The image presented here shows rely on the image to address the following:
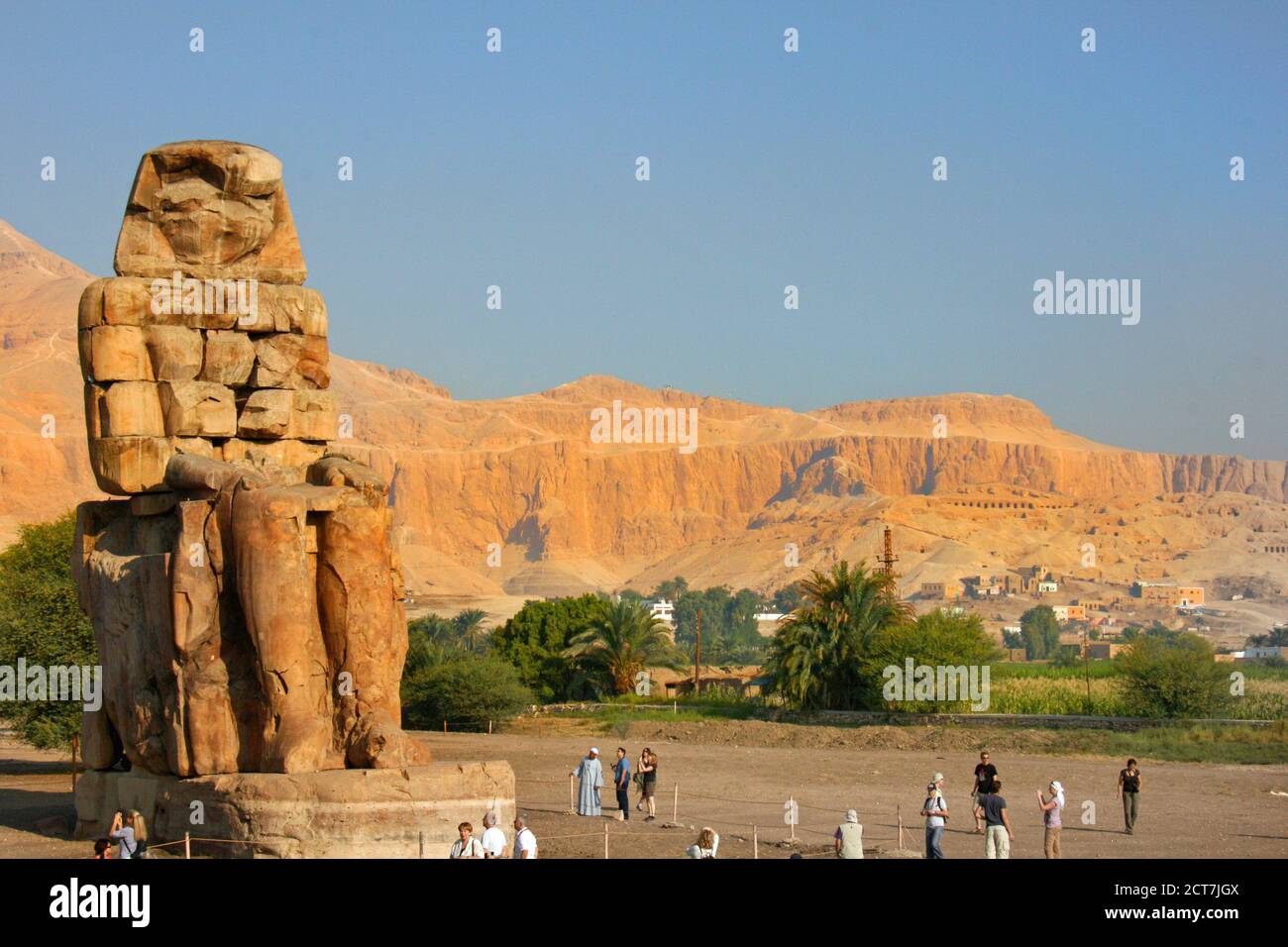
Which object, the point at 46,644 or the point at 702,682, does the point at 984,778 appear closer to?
the point at 46,644

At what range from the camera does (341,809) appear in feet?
53.8

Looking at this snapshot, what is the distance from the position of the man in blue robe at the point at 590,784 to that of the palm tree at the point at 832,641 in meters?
19.3

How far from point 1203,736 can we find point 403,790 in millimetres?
21660

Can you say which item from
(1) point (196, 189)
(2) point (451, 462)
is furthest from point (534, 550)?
(1) point (196, 189)

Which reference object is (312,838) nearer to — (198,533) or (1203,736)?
(198,533)

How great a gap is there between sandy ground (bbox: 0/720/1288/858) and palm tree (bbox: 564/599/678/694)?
880 cm

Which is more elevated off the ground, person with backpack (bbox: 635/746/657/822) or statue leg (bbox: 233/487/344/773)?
statue leg (bbox: 233/487/344/773)

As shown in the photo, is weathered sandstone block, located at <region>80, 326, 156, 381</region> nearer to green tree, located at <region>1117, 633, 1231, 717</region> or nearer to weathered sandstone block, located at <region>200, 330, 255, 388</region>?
weathered sandstone block, located at <region>200, 330, 255, 388</region>

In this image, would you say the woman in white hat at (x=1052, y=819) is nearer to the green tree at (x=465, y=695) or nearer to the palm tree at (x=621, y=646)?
the green tree at (x=465, y=695)

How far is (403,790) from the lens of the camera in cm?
1666

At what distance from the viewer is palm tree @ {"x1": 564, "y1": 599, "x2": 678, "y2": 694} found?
49.4 metres

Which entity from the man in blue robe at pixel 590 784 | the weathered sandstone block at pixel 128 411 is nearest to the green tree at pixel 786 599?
the man in blue robe at pixel 590 784

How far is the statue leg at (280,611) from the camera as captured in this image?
1705 centimetres

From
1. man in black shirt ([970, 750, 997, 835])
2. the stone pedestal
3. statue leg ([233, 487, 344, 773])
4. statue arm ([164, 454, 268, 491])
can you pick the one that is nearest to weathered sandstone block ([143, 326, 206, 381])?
statue arm ([164, 454, 268, 491])
